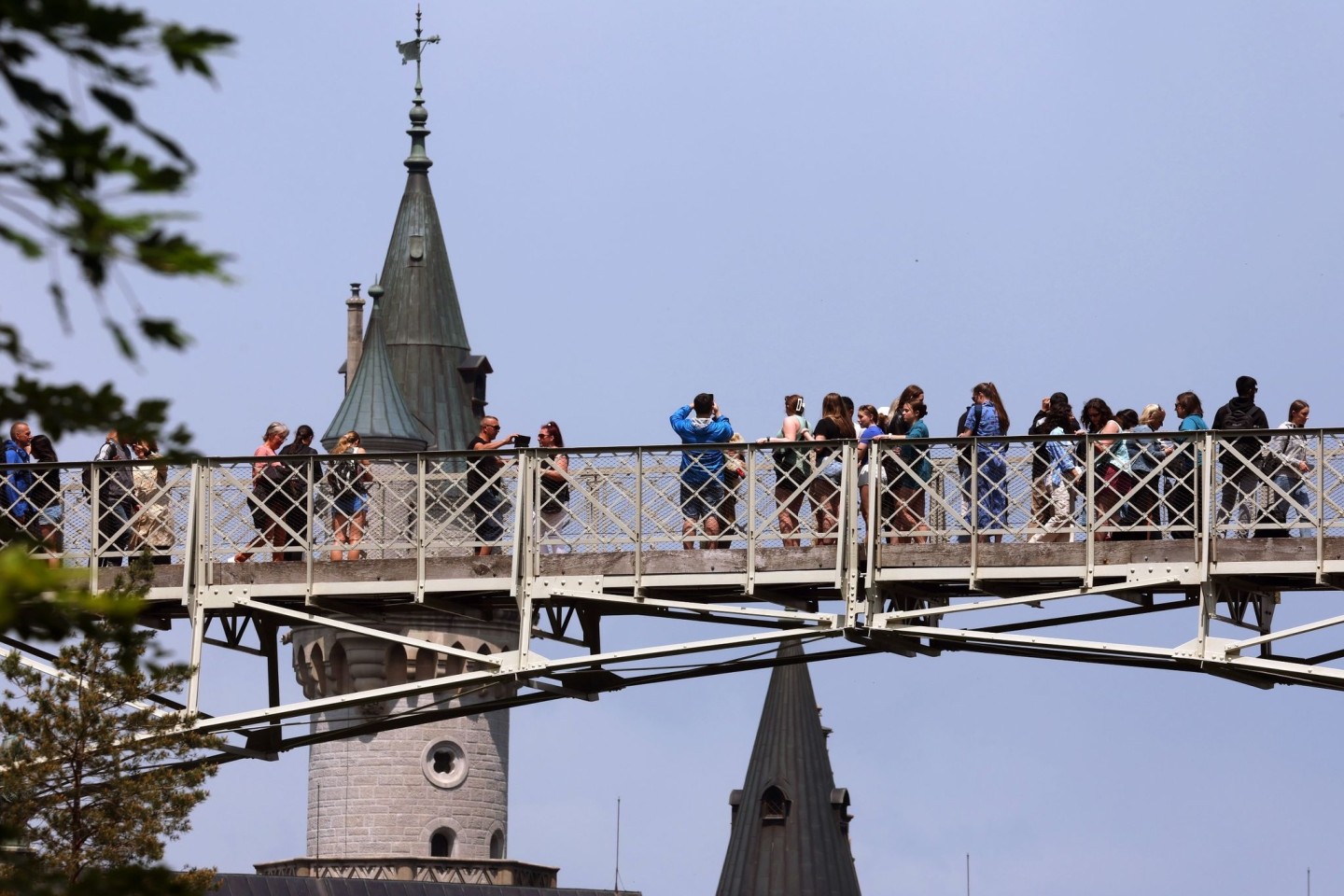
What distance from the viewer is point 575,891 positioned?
243ft

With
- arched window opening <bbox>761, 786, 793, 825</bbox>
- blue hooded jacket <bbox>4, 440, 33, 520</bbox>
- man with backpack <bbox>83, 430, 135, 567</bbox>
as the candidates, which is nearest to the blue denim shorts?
man with backpack <bbox>83, 430, 135, 567</bbox>

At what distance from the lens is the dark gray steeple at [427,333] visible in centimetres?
7669

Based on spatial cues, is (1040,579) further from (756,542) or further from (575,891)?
(575,891)

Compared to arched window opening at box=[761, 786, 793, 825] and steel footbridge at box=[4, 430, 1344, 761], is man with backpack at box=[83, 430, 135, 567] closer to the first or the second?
steel footbridge at box=[4, 430, 1344, 761]

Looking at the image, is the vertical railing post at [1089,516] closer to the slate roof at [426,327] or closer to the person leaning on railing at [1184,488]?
the person leaning on railing at [1184,488]

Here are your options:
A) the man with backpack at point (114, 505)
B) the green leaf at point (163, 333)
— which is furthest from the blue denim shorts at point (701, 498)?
the green leaf at point (163, 333)

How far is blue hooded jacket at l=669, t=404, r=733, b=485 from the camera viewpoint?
1914cm

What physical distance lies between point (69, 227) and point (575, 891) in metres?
68.3

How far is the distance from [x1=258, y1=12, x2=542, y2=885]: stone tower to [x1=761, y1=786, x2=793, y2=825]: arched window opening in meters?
13.5

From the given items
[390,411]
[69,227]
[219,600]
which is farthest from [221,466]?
[390,411]

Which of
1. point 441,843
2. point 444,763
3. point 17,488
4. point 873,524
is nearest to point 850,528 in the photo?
point 873,524

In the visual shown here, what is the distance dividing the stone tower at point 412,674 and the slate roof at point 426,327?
0.03 metres

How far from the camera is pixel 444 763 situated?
73.2 m

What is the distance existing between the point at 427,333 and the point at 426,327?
187 millimetres
